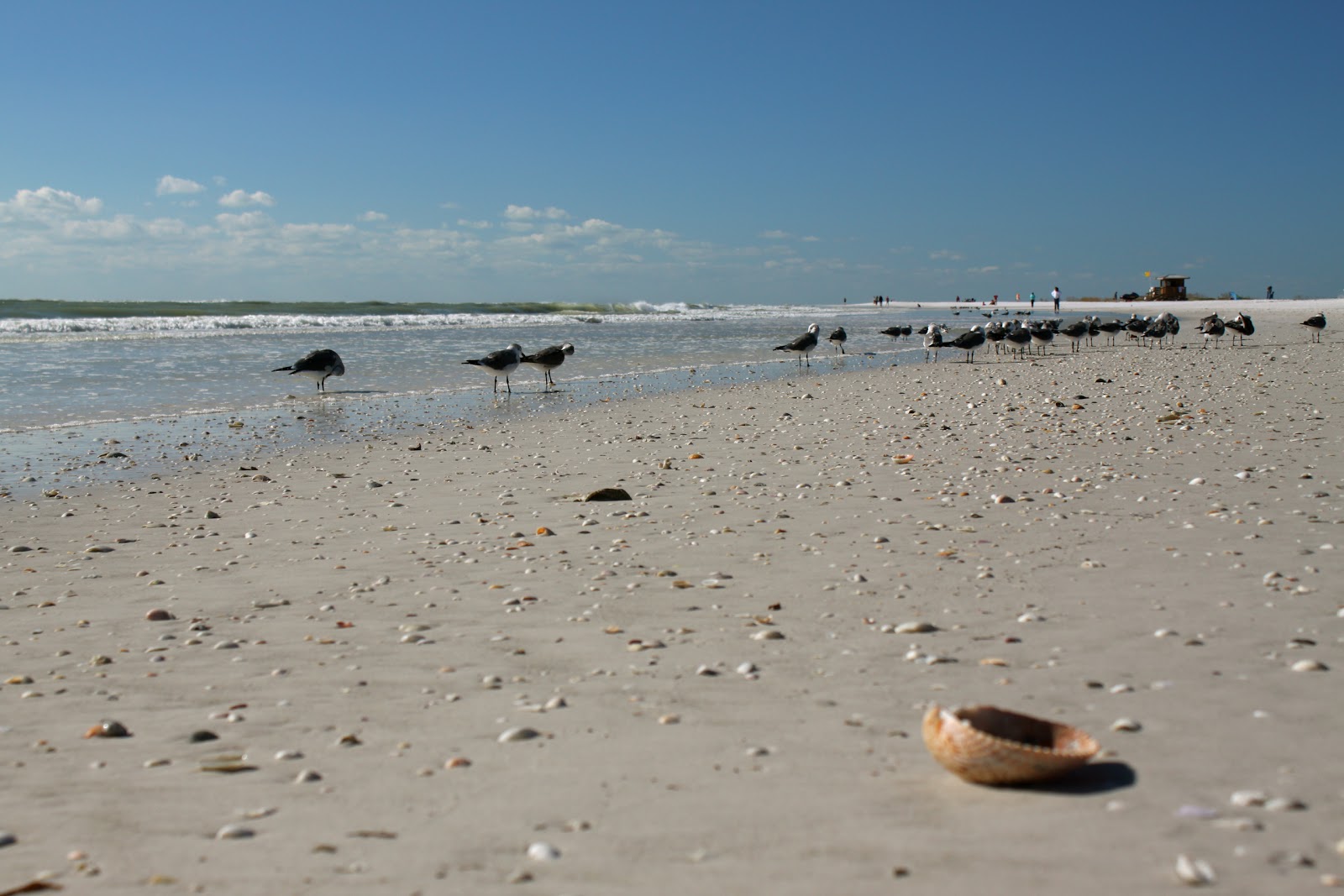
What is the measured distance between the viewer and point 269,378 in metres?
21.6

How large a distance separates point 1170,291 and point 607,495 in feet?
309

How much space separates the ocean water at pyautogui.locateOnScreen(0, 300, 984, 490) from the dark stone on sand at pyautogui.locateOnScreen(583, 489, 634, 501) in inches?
206

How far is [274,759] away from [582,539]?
360 centimetres

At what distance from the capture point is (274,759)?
3748 millimetres

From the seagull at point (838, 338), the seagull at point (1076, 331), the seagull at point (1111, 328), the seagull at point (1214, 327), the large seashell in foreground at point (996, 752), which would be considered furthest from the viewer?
the seagull at point (838, 338)

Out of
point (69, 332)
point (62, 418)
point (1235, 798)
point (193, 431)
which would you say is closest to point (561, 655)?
point (1235, 798)

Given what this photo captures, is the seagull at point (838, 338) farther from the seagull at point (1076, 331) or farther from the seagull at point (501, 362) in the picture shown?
the seagull at point (501, 362)

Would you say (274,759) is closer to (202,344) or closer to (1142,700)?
(1142,700)

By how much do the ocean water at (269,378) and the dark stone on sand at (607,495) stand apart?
5242 mm

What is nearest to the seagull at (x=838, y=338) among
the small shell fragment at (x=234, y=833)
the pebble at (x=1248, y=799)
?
the pebble at (x=1248, y=799)

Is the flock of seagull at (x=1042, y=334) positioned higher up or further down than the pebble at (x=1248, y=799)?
higher up

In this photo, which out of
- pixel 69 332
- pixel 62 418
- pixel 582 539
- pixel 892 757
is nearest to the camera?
pixel 892 757

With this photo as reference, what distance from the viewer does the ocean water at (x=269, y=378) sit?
1291 cm

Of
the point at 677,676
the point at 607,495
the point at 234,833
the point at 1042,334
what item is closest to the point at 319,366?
the point at 607,495
